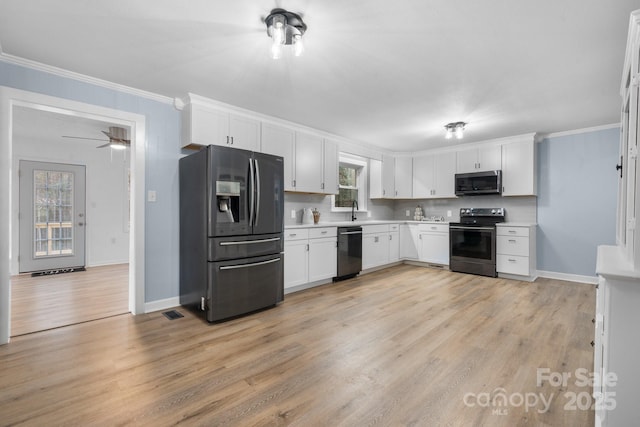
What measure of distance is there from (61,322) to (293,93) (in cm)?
326

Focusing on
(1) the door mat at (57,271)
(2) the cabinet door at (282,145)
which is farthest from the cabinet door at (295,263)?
(1) the door mat at (57,271)

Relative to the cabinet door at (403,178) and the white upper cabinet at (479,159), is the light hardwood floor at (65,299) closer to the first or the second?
the cabinet door at (403,178)

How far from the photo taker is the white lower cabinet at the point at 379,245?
5.02 meters

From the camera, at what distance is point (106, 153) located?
5.98 m

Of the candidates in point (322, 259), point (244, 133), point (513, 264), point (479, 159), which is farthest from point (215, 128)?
point (513, 264)

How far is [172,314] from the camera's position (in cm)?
312

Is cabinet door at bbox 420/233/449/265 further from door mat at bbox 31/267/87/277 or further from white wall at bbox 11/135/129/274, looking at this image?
door mat at bbox 31/267/87/277

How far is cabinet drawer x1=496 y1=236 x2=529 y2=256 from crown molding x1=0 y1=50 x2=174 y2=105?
5.06 meters

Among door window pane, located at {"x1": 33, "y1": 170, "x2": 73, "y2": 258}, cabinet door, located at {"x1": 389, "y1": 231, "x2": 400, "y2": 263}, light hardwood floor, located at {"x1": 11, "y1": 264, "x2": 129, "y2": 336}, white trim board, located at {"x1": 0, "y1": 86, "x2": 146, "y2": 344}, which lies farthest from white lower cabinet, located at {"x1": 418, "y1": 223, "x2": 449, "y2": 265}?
door window pane, located at {"x1": 33, "y1": 170, "x2": 73, "y2": 258}

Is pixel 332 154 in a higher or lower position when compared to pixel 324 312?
higher

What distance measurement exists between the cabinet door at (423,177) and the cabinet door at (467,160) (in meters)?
0.49

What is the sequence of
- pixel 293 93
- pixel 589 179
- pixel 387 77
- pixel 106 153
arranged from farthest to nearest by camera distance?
1. pixel 106 153
2. pixel 589 179
3. pixel 293 93
4. pixel 387 77

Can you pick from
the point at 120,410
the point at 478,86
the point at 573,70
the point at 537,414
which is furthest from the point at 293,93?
the point at 537,414

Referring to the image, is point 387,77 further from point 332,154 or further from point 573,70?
point 332,154
